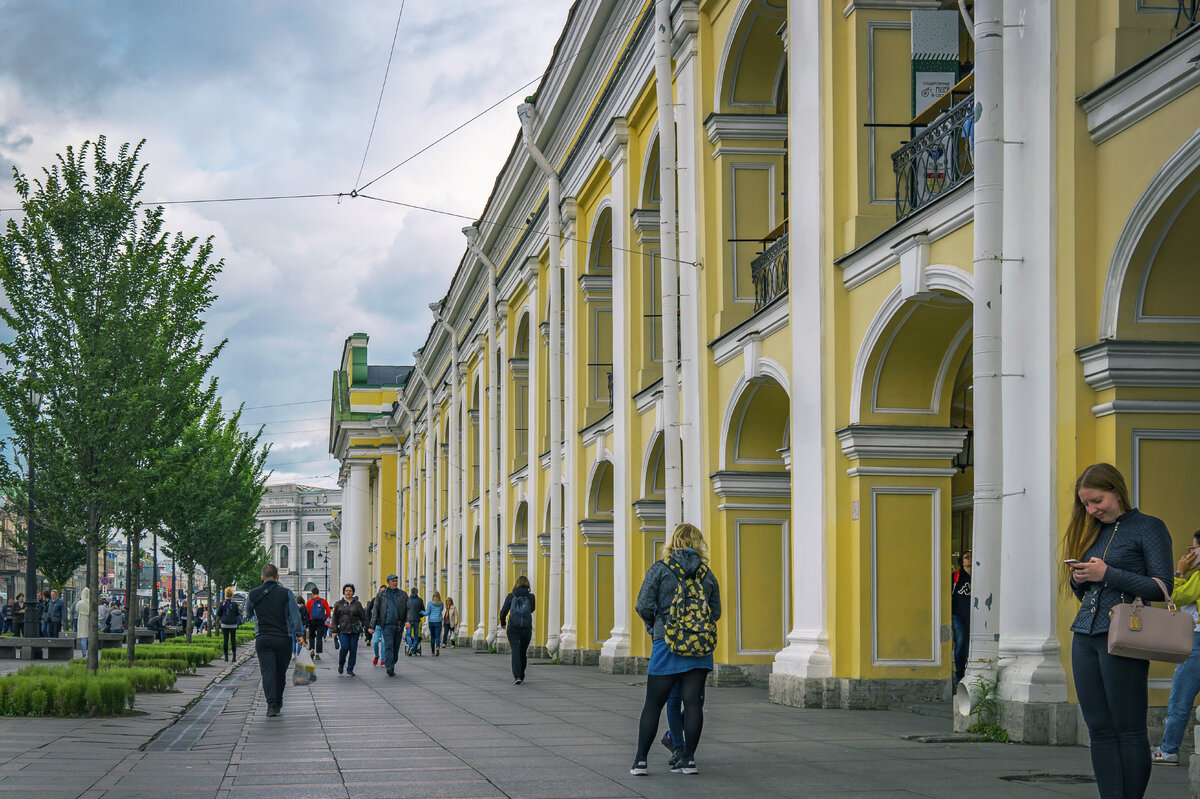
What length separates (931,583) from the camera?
14547 mm

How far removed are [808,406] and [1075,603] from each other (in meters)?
5.38

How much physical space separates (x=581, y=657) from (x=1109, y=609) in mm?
21043

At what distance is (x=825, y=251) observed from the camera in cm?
1500

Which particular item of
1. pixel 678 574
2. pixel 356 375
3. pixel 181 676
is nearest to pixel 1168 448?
pixel 678 574

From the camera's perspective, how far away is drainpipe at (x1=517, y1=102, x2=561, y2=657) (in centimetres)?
2806

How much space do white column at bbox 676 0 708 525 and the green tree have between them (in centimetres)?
674

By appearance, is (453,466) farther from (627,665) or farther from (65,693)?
(65,693)

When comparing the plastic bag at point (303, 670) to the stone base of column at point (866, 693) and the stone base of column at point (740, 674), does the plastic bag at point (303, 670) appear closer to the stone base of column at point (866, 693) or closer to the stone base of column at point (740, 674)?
the stone base of column at point (740, 674)

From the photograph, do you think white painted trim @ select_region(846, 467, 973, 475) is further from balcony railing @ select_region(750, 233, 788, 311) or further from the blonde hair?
the blonde hair

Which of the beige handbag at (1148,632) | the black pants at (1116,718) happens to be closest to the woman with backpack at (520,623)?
the black pants at (1116,718)

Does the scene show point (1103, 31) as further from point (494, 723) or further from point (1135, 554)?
point (494, 723)

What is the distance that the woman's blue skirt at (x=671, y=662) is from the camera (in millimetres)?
8773

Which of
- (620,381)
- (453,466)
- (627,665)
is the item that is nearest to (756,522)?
(627,665)

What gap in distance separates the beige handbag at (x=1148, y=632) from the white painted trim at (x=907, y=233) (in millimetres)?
6721
